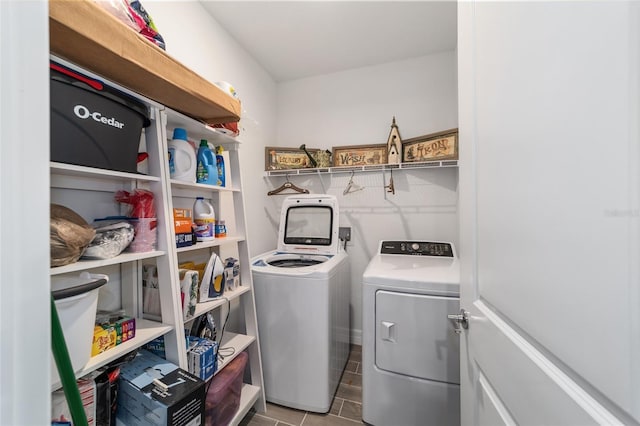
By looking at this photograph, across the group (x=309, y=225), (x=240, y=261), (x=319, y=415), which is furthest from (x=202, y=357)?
(x=309, y=225)

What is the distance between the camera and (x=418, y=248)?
1.97 metres

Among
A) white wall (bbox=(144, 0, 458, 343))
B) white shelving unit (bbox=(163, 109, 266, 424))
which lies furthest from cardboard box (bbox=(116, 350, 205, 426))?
white wall (bbox=(144, 0, 458, 343))

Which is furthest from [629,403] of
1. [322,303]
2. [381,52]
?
[381,52]

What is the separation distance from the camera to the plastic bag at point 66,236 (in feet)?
2.33

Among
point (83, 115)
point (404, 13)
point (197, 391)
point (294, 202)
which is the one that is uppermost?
point (404, 13)

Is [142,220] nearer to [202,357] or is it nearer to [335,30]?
[202,357]

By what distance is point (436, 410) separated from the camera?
133 centimetres

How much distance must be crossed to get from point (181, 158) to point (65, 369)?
3.22 feet

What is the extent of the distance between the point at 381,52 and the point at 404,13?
0.45m

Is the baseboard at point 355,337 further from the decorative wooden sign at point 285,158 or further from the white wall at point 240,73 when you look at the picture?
the decorative wooden sign at point 285,158

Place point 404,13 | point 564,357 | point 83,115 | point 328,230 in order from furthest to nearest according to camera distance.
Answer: point 328,230 → point 404,13 → point 83,115 → point 564,357

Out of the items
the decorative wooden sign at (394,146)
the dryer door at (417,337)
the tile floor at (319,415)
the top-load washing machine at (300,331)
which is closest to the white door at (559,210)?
the dryer door at (417,337)

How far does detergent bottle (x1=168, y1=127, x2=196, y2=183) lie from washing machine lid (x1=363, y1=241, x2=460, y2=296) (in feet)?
3.78

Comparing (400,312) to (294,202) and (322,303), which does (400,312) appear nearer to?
(322,303)
